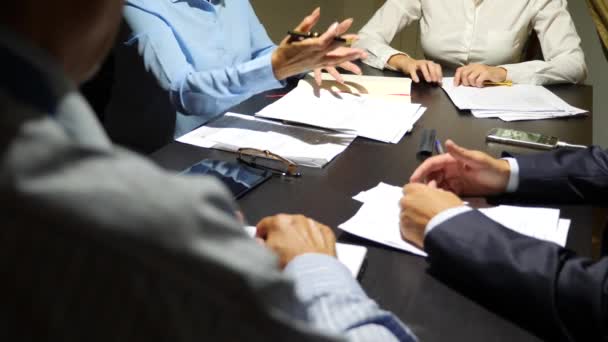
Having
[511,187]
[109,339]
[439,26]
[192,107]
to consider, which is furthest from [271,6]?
[109,339]

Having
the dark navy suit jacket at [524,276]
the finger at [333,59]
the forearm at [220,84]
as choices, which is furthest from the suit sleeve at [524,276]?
the forearm at [220,84]

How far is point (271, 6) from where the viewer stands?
10.9 ft

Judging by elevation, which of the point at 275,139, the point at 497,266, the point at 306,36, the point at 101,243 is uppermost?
the point at 101,243

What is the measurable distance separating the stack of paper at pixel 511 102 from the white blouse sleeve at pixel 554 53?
7 cm

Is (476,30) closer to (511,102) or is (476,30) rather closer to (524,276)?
(511,102)

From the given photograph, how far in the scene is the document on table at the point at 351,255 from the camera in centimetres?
82

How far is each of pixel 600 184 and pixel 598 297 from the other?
44 centimetres

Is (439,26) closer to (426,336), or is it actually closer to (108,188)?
(426,336)

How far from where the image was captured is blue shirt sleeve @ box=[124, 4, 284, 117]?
152cm

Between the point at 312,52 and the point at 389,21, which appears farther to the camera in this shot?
the point at 389,21

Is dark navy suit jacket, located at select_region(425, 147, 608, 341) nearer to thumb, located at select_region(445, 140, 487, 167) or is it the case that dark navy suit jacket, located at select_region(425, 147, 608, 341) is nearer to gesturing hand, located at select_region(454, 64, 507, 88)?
thumb, located at select_region(445, 140, 487, 167)

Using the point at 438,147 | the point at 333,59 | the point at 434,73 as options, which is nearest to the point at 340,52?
the point at 333,59

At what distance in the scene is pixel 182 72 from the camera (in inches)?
61.1

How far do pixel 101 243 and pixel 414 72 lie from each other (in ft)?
5.45
